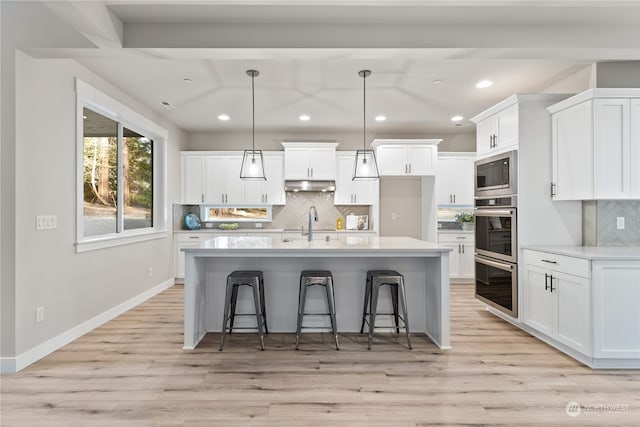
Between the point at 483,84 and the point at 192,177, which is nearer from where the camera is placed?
the point at 483,84

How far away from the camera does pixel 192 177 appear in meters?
6.20

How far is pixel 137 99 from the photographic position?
4582 mm

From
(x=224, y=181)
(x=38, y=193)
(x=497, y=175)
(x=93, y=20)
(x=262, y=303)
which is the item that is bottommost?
(x=262, y=303)

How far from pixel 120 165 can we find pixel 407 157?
13.9 feet

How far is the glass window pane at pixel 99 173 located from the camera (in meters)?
3.77

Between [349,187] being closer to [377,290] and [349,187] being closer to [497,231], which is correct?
[497,231]

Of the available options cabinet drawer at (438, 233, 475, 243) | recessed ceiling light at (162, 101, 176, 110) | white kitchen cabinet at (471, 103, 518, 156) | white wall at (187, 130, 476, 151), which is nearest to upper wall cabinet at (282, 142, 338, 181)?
white wall at (187, 130, 476, 151)

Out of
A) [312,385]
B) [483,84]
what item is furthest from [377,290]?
[483,84]

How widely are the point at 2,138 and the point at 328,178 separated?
4.27 metres

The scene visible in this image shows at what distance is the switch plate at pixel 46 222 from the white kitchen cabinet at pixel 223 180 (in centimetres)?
318

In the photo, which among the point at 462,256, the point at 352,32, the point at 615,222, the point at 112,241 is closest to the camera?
the point at 352,32

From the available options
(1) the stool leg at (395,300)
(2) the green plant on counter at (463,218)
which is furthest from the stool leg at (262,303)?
(2) the green plant on counter at (463,218)

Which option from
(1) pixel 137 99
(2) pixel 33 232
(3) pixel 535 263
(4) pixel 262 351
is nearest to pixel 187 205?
(1) pixel 137 99

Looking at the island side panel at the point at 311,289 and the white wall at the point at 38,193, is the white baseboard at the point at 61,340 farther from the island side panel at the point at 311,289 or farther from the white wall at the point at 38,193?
the island side panel at the point at 311,289
